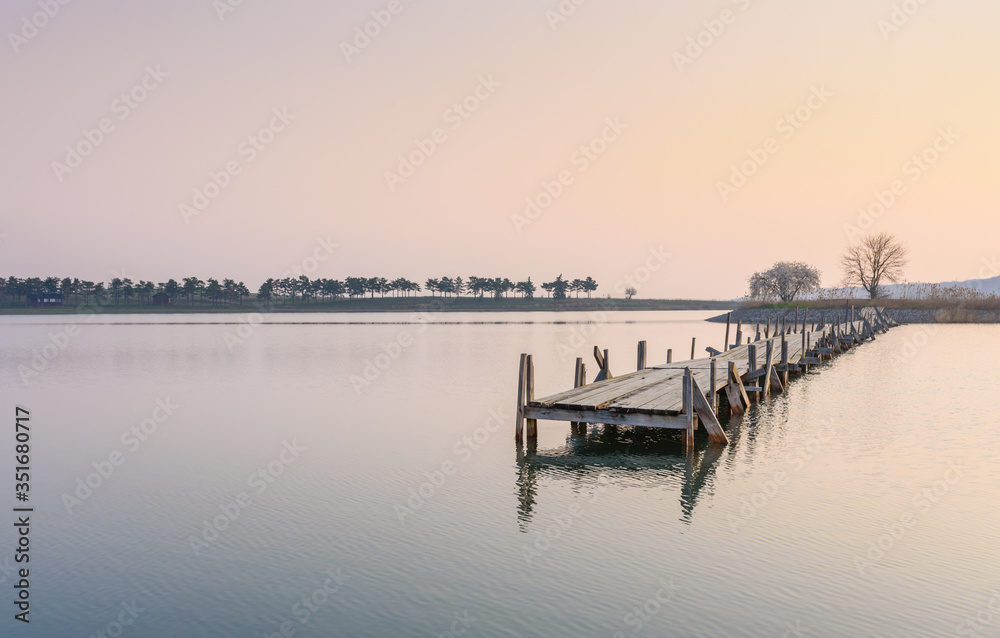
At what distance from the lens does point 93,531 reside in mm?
13141

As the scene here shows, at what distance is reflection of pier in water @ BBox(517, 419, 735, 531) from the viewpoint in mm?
15297

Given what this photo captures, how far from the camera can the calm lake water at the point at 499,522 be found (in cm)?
946

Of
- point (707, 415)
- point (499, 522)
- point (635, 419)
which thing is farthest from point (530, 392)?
point (499, 522)

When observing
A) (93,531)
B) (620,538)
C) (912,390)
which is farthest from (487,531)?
(912,390)

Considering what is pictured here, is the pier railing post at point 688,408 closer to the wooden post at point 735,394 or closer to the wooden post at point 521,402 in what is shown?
the wooden post at point 521,402

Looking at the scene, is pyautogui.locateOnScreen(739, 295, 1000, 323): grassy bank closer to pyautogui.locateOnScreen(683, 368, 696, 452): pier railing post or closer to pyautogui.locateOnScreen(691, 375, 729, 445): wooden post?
pyautogui.locateOnScreen(691, 375, 729, 445): wooden post

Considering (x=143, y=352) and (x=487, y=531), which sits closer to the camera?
(x=487, y=531)

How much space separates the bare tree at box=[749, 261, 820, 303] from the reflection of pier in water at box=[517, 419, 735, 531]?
296 ft

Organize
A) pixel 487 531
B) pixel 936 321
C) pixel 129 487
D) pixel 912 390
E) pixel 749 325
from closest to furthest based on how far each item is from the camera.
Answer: pixel 487 531 < pixel 129 487 < pixel 912 390 < pixel 936 321 < pixel 749 325

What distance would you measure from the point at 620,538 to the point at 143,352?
168ft

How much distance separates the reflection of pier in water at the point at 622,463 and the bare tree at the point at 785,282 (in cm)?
9025

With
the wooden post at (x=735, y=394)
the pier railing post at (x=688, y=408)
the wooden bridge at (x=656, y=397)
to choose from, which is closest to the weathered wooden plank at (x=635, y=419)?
the wooden bridge at (x=656, y=397)

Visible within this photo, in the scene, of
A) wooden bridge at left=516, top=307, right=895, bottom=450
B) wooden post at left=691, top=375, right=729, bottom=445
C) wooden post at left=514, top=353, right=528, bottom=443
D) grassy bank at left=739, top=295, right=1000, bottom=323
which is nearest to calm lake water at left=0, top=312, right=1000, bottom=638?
wooden post at left=691, top=375, right=729, bottom=445

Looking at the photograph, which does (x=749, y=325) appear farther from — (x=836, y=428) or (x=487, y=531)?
(x=487, y=531)
